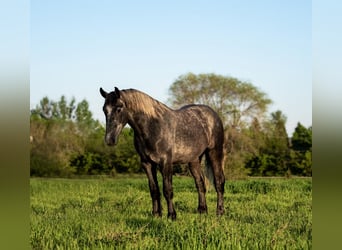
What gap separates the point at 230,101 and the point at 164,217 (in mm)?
3535

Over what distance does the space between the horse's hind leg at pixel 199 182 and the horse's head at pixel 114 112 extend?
184 centimetres

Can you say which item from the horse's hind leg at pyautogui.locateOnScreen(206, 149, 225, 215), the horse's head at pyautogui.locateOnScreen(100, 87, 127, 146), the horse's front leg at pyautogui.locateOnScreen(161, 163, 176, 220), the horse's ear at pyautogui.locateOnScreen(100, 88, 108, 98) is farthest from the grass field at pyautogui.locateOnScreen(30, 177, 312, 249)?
the horse's ear at pyautogui.locateOnScreen(100, 88, 108, 98)

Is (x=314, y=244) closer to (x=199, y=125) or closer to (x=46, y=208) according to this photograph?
(x=199, y=125)

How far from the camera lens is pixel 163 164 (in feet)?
18.8

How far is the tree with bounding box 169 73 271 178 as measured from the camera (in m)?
7.79

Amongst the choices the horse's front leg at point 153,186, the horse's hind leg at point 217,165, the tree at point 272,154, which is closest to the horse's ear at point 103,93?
the horse's front leg at point 153,186

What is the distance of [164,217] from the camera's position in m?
5.81

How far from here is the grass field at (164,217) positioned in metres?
4.43

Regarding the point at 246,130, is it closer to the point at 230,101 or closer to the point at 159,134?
the point at 230,101

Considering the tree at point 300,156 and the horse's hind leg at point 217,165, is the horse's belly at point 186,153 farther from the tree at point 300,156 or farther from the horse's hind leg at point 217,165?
the tree at point 300,156

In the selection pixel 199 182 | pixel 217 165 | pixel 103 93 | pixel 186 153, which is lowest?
pixel 199 182

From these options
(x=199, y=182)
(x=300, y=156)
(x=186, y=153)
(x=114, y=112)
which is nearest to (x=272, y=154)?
(x=300, y=156)

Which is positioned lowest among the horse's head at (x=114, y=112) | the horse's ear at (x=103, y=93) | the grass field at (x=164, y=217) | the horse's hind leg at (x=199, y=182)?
the grass field at (x=164, y=217)

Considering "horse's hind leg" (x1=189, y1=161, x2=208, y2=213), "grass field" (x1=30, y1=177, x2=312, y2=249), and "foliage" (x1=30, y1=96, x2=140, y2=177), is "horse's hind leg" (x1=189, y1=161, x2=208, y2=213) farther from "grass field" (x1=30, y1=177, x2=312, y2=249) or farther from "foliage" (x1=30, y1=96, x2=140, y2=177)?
"foliage" (x1=30, y1=96, x2=140, y2=177)
